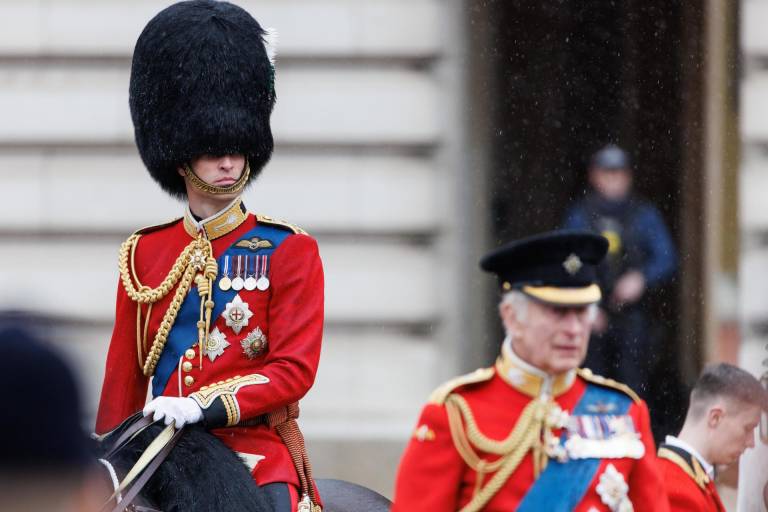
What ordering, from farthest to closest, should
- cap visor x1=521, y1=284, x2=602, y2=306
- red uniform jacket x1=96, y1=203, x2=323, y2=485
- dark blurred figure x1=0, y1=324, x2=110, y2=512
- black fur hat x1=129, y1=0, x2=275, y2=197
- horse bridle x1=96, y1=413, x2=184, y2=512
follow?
black fur hat x1=129, y1=0, x2=275, y2=197
red uniform jacket x1=96, y1=203, x2=323, y2=485
horse bridle x1=96, y1=413, x2=184, y2=512
cap visor x1=521, y1=284, x2=602, y2=306
dark blurred figure x1=0, y1=324, x2=110, y2=512

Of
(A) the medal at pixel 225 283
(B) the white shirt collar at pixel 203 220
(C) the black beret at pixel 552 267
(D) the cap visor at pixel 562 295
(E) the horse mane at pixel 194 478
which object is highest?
(B) the white shirt collar at pixel 203 220

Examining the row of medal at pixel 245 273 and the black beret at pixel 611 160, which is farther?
the black beret at pixel 611 160

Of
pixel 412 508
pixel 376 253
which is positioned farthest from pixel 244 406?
pixel 376 253

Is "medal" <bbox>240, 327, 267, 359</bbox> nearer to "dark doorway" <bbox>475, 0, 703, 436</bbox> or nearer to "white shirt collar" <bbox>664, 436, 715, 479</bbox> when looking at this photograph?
"white shirt collar" <bbox>664, 436, 715, 479</bbox>

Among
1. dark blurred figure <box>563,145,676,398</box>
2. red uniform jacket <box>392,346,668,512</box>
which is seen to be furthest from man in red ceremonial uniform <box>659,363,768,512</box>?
dark blurred figure <box>563,145,676,398</box>

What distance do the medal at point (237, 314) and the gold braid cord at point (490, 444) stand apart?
3.71 feet

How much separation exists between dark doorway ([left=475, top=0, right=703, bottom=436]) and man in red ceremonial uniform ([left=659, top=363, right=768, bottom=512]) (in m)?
4.28

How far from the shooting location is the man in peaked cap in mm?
3953

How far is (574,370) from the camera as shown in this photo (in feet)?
13.5

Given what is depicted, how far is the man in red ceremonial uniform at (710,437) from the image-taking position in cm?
508

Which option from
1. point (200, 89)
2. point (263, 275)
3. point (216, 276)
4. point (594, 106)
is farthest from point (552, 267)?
point (594, 106)

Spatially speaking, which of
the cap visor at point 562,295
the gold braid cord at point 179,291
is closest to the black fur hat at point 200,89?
the gold braid cord at point 179,291

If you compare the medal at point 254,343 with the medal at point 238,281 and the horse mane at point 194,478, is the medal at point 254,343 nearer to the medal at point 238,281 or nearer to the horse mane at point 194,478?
the medal at point 238,281

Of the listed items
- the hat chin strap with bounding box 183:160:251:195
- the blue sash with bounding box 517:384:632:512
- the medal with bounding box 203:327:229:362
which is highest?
the hat chin strap with bounding box 183:160:251:195
